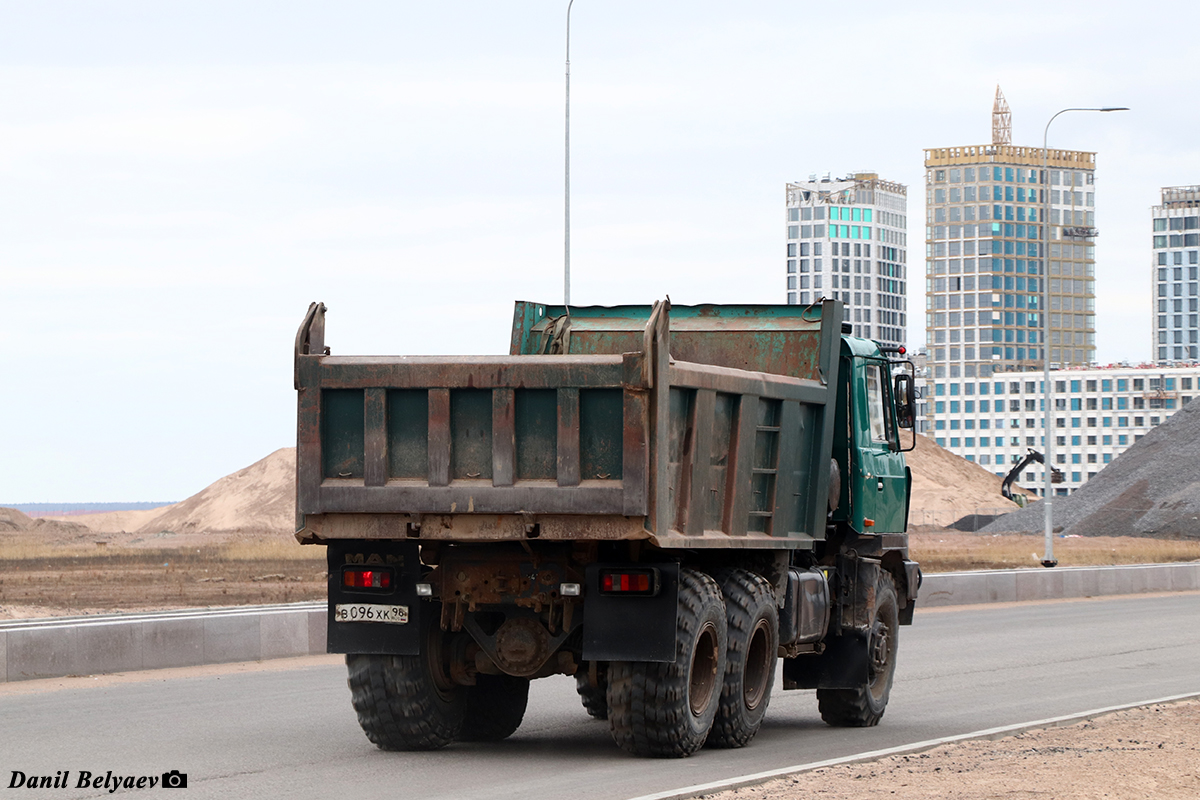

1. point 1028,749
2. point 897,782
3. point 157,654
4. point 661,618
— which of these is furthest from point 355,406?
point 157,654

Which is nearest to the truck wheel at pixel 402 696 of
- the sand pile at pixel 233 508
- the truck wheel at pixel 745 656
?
the truck wheel at pixel 745 656

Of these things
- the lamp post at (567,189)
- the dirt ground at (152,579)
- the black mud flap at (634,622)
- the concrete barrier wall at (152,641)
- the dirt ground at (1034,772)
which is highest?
the lamp post at (567,189)

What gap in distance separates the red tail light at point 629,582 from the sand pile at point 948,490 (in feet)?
324

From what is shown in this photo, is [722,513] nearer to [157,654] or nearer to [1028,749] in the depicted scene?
[1028,749]

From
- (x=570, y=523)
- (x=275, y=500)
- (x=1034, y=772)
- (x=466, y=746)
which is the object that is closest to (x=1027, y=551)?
(x=466, y=746)

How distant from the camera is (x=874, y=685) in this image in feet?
45.8

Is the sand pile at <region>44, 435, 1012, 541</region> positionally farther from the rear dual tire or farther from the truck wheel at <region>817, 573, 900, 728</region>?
the rear dual tire

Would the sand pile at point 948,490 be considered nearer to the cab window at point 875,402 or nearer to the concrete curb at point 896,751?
the concrete curb at point 896,751

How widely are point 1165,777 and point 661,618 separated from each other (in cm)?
311

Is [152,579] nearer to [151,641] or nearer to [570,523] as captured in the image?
[151,641]

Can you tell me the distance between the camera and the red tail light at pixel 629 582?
10773mm

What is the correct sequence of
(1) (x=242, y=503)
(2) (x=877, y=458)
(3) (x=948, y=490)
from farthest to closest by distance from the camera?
(3) (x=948, y=490) < (1) (x=242, y=503) < (2) (x=877, y=458)

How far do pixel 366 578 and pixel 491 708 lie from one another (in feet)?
6.10

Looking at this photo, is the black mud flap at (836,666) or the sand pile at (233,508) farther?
the sand pile at (233,508)
